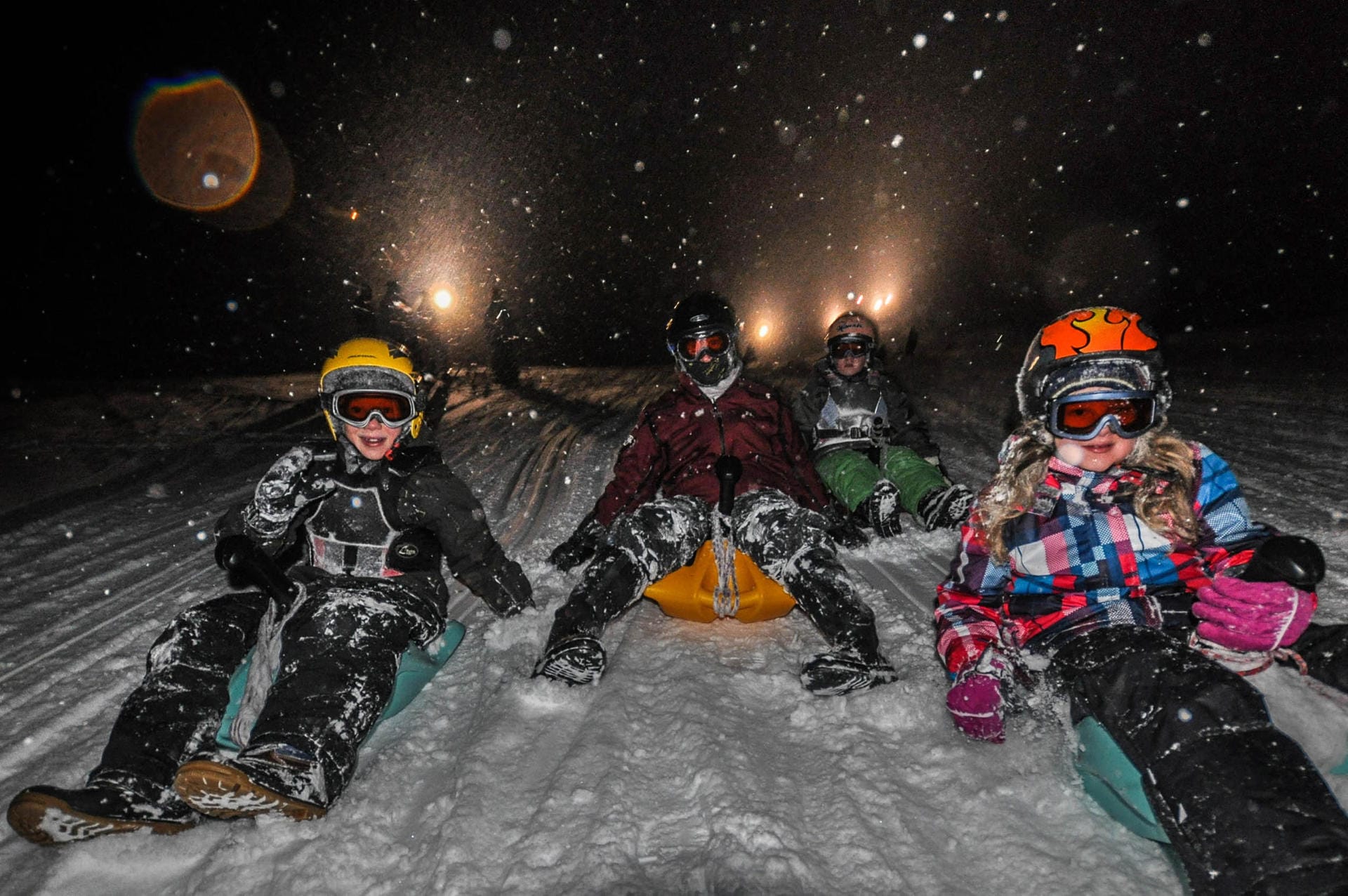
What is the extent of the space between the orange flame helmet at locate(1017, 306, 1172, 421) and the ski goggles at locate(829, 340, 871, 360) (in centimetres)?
278

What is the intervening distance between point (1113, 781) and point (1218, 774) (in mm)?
301

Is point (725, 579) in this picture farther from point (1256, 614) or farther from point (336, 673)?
point (1256, 614)

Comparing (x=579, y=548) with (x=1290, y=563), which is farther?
(x=579, y=548)

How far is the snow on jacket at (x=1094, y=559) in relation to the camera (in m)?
2.12

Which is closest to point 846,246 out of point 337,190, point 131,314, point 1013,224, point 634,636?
point 1013,224

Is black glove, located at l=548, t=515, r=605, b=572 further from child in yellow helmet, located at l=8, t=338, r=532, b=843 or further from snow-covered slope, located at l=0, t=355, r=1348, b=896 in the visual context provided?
child in yellow helmet, located at l=8, t=338, r=532, b=843

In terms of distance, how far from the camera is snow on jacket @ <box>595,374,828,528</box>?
3.76 metres

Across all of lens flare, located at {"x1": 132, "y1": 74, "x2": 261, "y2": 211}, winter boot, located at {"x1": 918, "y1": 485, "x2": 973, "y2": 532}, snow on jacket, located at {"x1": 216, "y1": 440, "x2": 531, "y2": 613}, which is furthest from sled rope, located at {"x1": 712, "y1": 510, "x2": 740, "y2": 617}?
lens flare, located at {"x1": 132, "y1": 74, "x2": 261, "y2": 211}

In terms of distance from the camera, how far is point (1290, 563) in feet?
5.72

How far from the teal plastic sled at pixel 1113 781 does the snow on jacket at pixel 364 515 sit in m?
2.27

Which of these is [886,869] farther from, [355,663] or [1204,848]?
[355,663]

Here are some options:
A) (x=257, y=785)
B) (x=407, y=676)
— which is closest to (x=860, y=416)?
(x=407, y=676)

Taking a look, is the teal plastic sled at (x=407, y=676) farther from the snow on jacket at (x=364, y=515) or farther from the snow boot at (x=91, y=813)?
the snow boot at (x=91, y=813)

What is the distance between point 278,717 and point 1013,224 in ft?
152
